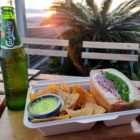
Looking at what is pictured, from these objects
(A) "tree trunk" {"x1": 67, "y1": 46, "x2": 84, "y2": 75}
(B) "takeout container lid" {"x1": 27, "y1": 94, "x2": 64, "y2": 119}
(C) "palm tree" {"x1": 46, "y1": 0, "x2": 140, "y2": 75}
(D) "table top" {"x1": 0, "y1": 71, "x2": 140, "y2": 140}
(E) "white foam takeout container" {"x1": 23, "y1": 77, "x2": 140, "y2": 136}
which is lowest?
(A) "tree trunk" {"x1": 67, "y1": 46, "x2": 84, "y2": 75}

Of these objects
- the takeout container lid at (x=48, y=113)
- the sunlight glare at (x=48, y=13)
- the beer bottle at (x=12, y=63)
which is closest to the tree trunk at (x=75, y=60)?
the sunlight glare at (x=48, y=13)

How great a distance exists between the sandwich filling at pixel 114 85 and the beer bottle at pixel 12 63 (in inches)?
9.4

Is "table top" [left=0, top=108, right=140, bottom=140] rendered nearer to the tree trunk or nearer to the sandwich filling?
the sandwich filling

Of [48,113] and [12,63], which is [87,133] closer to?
[48,113]

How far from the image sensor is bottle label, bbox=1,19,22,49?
697mm

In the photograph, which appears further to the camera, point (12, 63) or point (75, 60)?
point (75, 60)

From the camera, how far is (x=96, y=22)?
2.86 m

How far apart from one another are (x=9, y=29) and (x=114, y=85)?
0.33m

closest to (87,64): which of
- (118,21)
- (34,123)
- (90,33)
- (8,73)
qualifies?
(90,33)

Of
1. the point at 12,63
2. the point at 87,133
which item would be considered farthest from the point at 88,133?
the point at 12,63

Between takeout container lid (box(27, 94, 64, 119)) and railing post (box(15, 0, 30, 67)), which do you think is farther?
railing post (box(15, 0, 30, 67))

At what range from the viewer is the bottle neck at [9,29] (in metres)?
0.70

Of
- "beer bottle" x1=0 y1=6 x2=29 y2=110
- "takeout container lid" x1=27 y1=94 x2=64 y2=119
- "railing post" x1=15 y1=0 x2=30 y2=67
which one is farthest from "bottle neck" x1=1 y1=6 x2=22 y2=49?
"railing post" x1=15 y1=0 x2=30 y2=67

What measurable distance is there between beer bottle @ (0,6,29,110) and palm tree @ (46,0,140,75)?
6.58 ft
